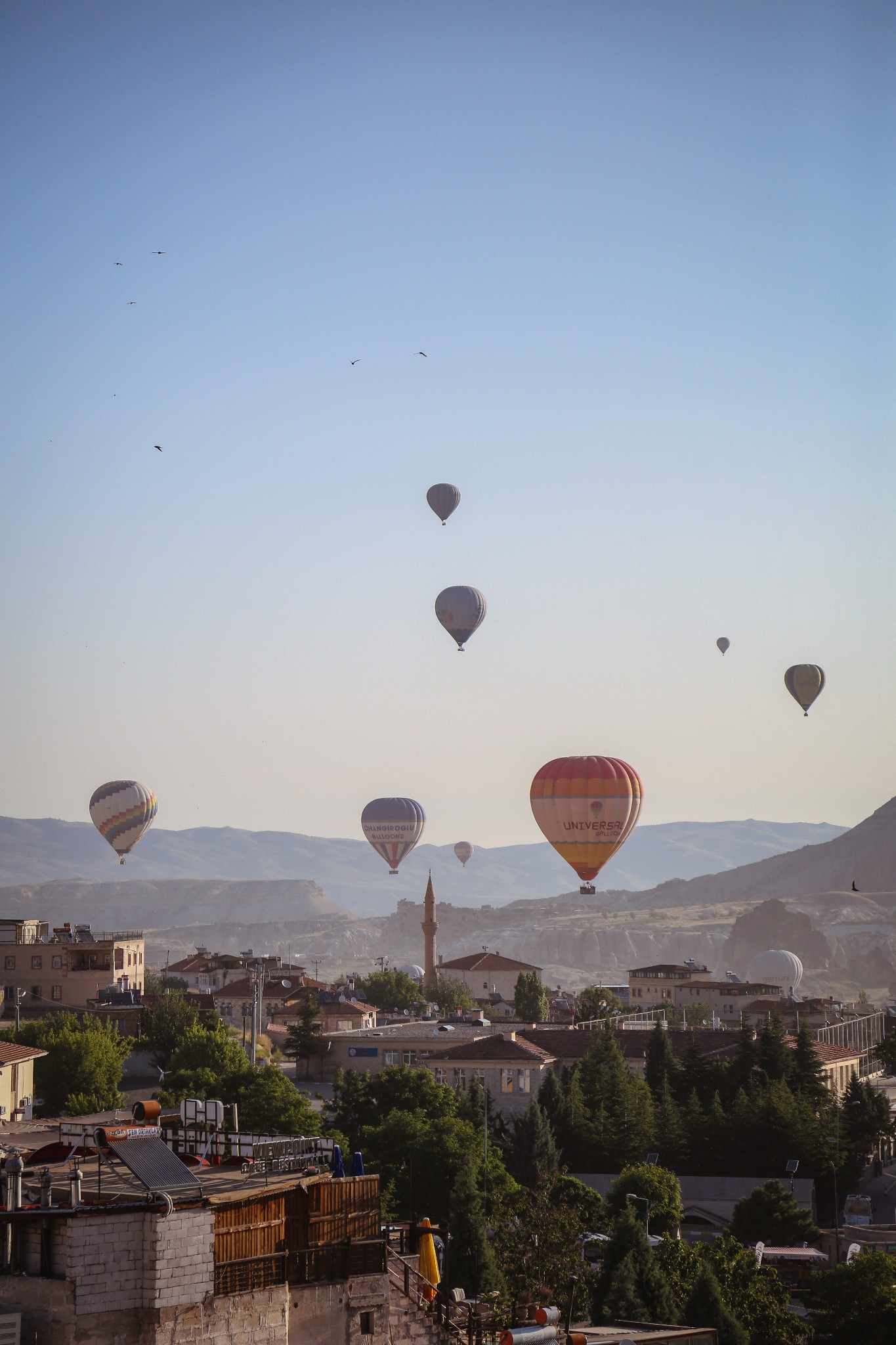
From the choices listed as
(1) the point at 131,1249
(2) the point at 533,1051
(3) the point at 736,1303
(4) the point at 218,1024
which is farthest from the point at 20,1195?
(4) the point at 218,1024

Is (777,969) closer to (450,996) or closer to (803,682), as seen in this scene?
(450,996)

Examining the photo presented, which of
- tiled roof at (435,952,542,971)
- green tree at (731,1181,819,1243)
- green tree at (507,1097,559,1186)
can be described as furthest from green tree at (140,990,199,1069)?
tiled roof at (435,952,542,971)

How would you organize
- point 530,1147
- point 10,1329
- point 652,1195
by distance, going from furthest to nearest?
1. point 530,1147
2. point 652,1195
3. point 10,1329

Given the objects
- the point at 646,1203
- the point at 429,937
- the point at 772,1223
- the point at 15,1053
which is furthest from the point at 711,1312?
the point at 429,937

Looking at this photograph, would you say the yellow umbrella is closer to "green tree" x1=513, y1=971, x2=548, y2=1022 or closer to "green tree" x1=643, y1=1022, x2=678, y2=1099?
"green tree" x1=643, y1=1022, x2=678, y2=1099

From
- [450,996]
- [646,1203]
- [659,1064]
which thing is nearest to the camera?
[646,1203]

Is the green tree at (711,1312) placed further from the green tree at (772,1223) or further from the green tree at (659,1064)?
the green tree at (659,1064)

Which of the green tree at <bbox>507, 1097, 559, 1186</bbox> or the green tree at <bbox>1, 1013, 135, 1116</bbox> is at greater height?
the green tree at <bbox>1, 1013, 135, 1116</bbox>
